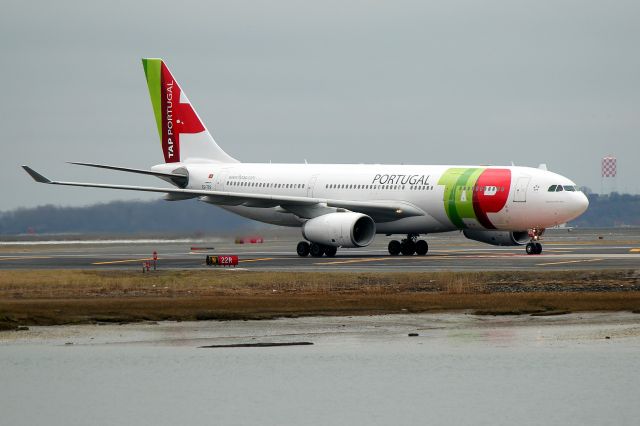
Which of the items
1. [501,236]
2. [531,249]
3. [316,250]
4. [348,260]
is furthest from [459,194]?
[316,250]

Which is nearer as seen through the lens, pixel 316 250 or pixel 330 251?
pixel 330 251

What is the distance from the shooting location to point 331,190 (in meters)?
61.2

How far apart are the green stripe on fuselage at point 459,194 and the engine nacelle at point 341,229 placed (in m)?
3.54

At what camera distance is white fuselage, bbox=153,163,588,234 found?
54.8 meters

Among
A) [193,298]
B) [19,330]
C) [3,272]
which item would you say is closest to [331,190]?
[3,272]

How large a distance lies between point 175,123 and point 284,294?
3205 cm

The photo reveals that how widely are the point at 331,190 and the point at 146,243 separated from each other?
20.5 meters

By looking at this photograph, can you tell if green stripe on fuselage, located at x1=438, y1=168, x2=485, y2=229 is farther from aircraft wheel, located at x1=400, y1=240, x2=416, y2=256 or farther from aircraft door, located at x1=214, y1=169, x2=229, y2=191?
aircraft door, located at x1=214, y1=169, x2=229, y2=191

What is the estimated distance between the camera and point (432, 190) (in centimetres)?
5688

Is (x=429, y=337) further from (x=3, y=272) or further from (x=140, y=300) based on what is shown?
(x=3, y=272)

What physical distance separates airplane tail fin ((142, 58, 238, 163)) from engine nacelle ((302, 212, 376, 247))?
13.1 metres

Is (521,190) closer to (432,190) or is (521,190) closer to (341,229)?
(432,190)

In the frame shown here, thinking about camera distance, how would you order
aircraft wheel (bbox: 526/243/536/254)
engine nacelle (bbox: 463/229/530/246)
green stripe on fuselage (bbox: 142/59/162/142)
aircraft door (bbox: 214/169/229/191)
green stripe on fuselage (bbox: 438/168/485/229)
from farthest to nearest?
green stripe on fuselage (bbox: 142/59/162/142) → aircraft door (bbox: 214/169/229/191) → engine nacelle (bbox: 463/229/530/246) → aircraft wheel (bbox: 526/243/536/254) → green stripe on fuselage (bbox: 438/168/485/229)

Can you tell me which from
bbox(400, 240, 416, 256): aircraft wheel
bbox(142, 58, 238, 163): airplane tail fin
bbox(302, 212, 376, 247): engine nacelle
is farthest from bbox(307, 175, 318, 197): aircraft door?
bbox(142, 58, 238, 163): airplane tail fin
